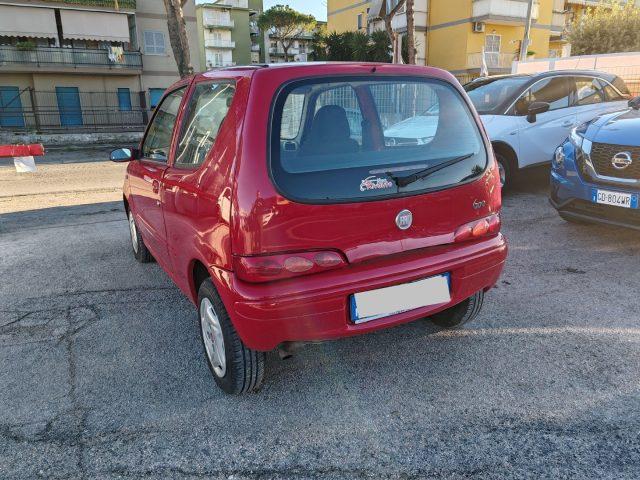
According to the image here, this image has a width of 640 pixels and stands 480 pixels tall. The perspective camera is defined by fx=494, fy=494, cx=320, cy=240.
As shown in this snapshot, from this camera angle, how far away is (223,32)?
54344mm

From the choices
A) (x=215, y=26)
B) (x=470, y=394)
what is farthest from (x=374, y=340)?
(x=215, y=26)

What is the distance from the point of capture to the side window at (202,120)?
2543 mm

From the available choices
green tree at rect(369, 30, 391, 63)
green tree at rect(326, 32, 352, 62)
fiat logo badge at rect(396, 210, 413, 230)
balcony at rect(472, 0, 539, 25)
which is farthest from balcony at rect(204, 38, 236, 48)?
fiat logo badge at rect(396, 210, 413, 230)

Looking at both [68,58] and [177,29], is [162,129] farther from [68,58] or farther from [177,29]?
[68,58]

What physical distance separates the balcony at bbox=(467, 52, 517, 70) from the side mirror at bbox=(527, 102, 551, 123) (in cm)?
2925

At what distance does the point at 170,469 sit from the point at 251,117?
1591mm

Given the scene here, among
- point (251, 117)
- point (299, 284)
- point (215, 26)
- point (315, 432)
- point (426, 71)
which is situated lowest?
point (315, 432)

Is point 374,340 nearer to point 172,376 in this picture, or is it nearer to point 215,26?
point 172,376

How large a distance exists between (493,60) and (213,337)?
36488 mm

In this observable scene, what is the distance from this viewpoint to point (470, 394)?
2.59m

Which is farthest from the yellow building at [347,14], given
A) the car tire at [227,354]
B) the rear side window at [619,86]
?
the car tire at [227,354]

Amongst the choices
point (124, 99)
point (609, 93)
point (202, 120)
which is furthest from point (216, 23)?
point (202, 120)

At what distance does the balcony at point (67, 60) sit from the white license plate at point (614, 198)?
30067 millimetres

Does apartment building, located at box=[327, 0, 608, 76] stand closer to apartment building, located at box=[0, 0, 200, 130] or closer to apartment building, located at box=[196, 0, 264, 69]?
apartment building, located at box=[0, 0, 200, 130]
